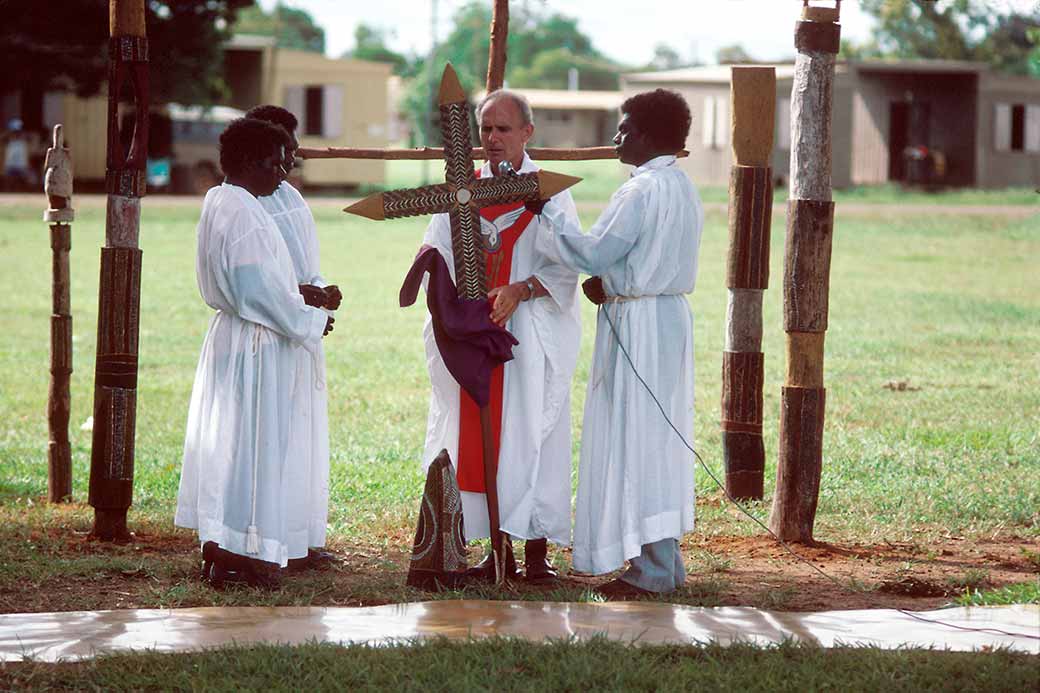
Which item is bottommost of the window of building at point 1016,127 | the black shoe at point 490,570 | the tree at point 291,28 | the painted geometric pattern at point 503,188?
the black shoe at point 490,570

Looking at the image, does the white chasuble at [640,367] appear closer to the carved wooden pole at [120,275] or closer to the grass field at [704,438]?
the grass field at [704,438]

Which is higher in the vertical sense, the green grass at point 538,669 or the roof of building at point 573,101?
the roof of building at point 573,101

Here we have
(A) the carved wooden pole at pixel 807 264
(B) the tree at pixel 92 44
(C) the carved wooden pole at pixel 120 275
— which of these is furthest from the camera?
(B) the tree at pixel 92 44

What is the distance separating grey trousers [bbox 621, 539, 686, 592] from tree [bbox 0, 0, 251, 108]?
84.3ft

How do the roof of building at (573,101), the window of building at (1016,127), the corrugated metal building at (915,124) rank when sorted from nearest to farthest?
the corrugated metal building at (915,124) → the window of building at (1016,127) → the roof of building at (573,101)

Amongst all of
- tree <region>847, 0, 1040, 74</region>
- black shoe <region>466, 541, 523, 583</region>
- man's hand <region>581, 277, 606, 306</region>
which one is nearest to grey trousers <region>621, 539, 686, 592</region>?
black shoe <region>466, 541, 523, 583</region>

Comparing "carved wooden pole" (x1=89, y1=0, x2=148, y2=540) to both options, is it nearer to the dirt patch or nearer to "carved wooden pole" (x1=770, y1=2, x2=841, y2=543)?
the dirt patch

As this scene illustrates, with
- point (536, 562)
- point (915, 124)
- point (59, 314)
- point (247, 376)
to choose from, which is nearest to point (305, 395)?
point (247, 376)

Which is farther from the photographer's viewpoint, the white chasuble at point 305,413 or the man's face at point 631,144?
the white chasuble at point 305,413

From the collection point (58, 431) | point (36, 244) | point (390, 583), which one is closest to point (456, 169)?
point (390, 583)

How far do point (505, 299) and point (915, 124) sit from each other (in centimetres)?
3728

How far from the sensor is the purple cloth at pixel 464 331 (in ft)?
20.7

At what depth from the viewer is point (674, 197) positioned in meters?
6.26

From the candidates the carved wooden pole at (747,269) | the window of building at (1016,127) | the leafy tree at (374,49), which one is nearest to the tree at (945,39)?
the window of building at (1016,127)
